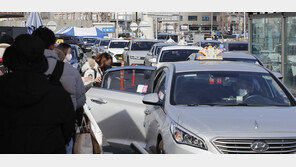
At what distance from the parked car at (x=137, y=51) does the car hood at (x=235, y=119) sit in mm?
23211

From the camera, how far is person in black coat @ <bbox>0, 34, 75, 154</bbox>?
11.5 ft

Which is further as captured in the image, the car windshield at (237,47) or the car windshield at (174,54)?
the car windshield at (237,47)

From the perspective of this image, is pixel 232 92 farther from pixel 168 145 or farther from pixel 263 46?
pixel 263 46

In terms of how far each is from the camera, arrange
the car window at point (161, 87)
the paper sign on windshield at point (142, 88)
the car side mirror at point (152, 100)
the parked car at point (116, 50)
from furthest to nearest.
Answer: the parked car at point (116, 50) → the paper sign on windshield at point (142, 88) → the car window at point (161, 87) → the car side mirror at point (152, 100)

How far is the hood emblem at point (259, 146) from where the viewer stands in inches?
219

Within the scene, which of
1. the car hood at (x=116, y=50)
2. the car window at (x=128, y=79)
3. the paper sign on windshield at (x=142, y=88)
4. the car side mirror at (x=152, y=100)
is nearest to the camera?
the car side mirror at (x=152, y=100)

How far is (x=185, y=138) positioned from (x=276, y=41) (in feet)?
45.5

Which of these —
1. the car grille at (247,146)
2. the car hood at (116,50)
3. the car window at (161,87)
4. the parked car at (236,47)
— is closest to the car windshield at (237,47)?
the parked car at (236,47)

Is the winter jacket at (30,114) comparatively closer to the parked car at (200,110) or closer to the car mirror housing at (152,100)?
the parked car at (200,110)

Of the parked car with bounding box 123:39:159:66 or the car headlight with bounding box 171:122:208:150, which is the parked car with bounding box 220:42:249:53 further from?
the car headlight with bounding box 171:122:208:150

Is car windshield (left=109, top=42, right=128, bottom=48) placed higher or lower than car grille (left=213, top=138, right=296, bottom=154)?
higher

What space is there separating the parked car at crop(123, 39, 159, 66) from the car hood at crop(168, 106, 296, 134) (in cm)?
2321

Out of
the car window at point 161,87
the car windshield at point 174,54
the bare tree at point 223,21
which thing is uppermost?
the bare tree at point 223,21

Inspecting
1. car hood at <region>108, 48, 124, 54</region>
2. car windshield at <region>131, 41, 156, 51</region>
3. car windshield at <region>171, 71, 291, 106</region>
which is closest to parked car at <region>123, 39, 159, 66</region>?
car windshield at <region>131, 41, 156, 51</region>
